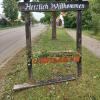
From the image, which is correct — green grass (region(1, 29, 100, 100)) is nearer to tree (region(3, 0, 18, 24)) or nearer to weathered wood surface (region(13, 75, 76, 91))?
weathered wood surface (region(13, 75, 76, 91))

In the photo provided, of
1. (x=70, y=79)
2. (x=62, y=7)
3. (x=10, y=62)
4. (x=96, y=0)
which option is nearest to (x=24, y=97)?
(x=70, y=79)

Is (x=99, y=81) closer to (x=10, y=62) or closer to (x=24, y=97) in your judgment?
(x=24, y=97)

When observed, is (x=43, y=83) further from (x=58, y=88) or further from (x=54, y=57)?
(x=54, y=57)

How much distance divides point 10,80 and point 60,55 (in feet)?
5.65

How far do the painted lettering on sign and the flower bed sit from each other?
3.96ft

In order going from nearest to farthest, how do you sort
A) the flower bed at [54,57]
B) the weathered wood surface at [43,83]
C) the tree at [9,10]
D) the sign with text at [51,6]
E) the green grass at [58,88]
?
the green grass at [58,88], the weathered wood surface at [43,83], the sign with text at [51,6], the flower bed at [54,57], the tree at [9,10]

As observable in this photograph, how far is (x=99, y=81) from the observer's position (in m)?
9.55

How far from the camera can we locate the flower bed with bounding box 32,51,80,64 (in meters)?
9.70

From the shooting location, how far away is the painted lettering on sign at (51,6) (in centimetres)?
959

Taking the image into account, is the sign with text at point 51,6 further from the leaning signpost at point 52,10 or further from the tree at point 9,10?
the tree at point 9,10

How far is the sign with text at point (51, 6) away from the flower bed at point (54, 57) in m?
1.20

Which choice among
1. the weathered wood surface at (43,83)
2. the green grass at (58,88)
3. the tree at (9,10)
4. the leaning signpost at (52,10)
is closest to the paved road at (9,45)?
the green grass at (58,88)

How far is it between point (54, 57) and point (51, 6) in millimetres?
1385

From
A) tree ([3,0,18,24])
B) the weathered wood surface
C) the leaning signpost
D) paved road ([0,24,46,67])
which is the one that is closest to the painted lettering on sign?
the leaning signpost
